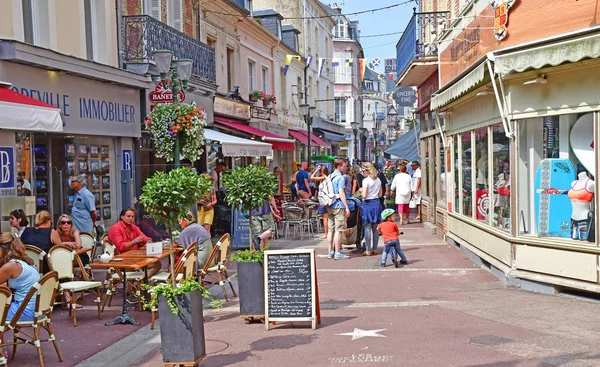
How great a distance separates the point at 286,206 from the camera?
1666 cm

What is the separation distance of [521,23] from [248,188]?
4.68 m

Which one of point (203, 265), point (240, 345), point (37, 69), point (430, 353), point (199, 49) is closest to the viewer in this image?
point (430, 353)

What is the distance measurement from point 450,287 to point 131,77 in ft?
28.4

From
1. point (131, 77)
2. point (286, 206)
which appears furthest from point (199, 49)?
point (286, 206)

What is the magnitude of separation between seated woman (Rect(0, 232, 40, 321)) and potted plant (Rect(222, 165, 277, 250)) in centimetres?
242

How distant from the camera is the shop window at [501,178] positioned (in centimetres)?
998

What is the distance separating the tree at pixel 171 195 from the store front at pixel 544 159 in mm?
4675

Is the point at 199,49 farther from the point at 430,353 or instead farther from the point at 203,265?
the point at 430,353

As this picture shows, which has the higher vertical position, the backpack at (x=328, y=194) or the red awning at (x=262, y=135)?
the red awning at (x=262, y=135)

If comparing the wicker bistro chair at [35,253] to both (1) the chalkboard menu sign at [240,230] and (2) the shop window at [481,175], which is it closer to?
(1) the chalkboard menu sign at [240,230]

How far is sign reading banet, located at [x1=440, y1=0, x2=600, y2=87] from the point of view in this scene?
8555 millimetres

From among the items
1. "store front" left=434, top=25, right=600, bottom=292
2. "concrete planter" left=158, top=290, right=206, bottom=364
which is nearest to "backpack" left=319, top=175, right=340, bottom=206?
"store front" left=434, top=25, right=600, bottom=292

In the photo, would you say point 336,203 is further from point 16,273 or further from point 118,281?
point 16,273

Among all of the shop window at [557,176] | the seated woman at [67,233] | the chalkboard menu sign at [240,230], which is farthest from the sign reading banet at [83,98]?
the shop window at [557,176]
